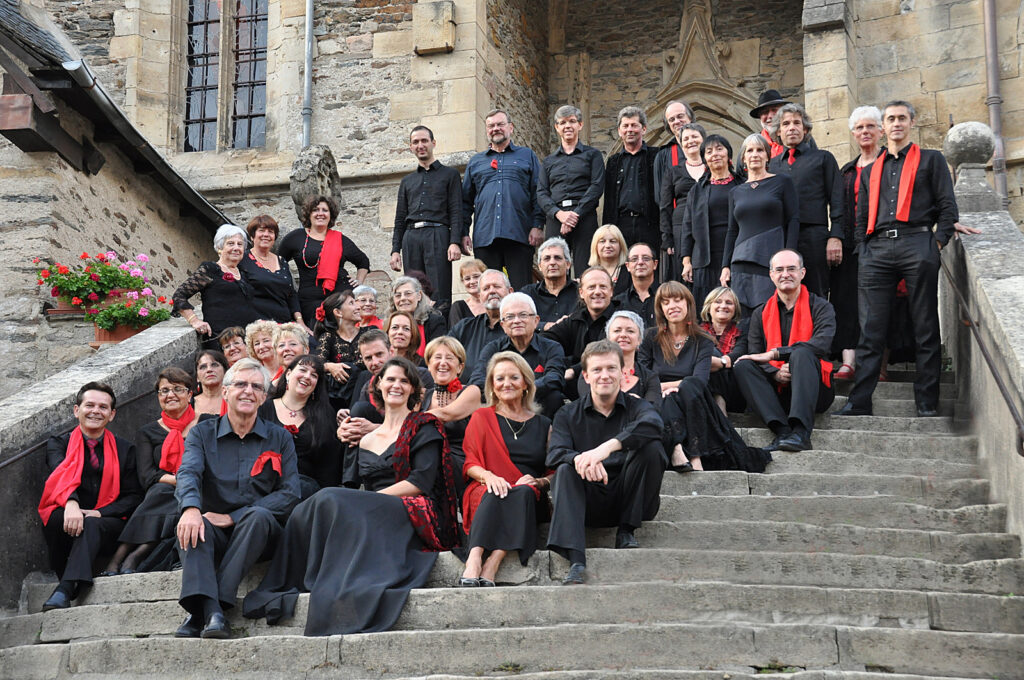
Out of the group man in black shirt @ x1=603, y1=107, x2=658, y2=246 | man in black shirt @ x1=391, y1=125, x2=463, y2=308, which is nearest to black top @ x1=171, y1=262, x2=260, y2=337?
man in black shirt @ x1=391, y1=125, x2=463, y2=308

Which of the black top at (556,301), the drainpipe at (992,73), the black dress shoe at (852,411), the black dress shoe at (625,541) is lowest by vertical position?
the black dress shoe at (625,541)

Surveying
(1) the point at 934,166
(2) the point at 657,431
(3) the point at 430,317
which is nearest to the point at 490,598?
(2) the point at 657,431

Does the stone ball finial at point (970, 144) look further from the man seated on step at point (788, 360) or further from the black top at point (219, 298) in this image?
the black top at point (219, 298)

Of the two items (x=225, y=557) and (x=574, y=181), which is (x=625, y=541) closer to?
(x=225, y=557)

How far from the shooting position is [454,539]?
6297mm

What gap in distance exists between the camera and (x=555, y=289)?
829cm

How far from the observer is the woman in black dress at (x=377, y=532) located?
562 cm

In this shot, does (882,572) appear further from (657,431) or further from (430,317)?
(430,317)

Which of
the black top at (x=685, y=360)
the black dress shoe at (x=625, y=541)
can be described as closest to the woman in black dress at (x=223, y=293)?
the black top at (x=685, y=360)

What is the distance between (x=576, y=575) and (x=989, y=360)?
2446mm

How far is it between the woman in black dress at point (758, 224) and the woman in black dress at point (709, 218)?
0.93ft

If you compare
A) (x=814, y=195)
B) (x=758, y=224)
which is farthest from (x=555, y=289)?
(x=814, y=195)

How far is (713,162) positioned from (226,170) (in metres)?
7.78

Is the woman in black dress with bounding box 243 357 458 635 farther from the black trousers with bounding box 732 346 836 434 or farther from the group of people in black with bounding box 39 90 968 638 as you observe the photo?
the black trousers with bounding box 732 346 836 434
